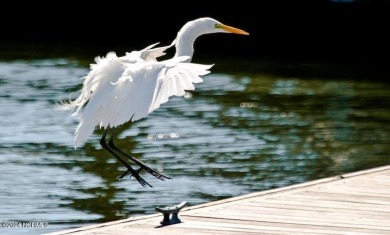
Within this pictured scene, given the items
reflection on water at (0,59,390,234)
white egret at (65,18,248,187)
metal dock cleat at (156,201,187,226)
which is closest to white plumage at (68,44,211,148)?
white egret at (65,18,248,187)

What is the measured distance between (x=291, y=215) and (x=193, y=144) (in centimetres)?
357

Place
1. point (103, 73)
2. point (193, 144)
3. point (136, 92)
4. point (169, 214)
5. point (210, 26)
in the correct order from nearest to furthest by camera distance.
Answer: point (169, 214), point (136, 92), point (103, 73), point (210, 26), point (193, 144)

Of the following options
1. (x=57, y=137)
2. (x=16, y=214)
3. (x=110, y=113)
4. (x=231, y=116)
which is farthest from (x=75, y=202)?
(x=231, y=116)

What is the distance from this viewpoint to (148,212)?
7.01 metres

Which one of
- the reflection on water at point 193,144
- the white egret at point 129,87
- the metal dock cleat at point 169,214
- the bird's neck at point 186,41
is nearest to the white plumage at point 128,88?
the white egret at point 129,87

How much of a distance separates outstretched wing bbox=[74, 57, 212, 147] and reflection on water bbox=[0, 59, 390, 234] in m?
1.06

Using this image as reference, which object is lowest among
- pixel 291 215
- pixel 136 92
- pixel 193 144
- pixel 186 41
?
pixel 193 144

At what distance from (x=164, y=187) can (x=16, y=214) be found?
1.17 m

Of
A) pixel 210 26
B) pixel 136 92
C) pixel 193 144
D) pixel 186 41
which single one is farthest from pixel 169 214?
pixel 193 144

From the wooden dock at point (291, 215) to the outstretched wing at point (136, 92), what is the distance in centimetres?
51

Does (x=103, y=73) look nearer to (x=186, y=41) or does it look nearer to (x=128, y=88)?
(x=128, y=88)

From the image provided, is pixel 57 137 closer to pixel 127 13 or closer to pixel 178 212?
pixel 178 212

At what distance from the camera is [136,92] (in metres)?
5.71

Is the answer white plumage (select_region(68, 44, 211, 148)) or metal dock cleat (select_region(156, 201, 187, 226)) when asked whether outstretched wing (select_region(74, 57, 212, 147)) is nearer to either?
white plumage (select_region(68, 44, 211, 148))
